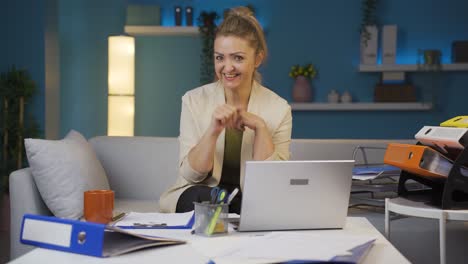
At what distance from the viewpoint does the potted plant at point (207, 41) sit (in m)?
6.33

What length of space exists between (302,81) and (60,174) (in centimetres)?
397

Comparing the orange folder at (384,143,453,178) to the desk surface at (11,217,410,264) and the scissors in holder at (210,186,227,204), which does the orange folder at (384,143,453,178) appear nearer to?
the desk surface at (11,217,410,264)

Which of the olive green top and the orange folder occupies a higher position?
the orange folder

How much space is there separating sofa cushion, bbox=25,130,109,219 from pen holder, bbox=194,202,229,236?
1275mm

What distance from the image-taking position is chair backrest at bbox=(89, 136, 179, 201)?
11.0ft

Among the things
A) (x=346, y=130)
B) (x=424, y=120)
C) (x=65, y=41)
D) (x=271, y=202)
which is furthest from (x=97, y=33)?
(x=271, y=202)

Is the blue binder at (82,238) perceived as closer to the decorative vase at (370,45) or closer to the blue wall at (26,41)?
the blue wall at (26,41)

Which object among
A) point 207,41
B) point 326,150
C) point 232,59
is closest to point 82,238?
point 232,59

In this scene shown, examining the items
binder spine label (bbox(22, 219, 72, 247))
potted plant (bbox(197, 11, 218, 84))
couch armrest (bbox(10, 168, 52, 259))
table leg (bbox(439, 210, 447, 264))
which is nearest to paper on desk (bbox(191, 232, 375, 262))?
binder spine label (bbox(22, 219, 72, 247))

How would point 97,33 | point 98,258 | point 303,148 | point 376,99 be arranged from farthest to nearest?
point 97,33
point 376,99
point 303,148
point 98,258

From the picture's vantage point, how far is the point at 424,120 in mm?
6395

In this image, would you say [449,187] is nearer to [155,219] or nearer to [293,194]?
[293,194]

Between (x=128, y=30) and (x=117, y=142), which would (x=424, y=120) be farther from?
(x=117, y=142)

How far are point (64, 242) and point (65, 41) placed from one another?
5560 mm
